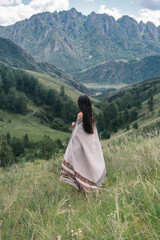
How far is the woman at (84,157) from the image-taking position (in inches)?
218

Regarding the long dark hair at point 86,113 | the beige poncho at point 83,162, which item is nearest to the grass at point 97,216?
the beige poncho at point 83,162

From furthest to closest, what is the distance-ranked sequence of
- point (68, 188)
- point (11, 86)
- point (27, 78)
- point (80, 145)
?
point (27, 78) < point (11, 86) < point (80, 145) < point (68, 188)

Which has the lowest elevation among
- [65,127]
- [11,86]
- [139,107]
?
[65,127]

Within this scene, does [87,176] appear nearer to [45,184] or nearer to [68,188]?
[68,188]

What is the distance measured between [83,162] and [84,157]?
14 cm

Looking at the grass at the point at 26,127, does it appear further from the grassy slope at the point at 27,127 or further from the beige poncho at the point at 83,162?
the beige poncho at the point at 83,162

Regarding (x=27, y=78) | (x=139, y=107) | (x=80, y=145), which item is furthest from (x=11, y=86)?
(x=80, y=145)

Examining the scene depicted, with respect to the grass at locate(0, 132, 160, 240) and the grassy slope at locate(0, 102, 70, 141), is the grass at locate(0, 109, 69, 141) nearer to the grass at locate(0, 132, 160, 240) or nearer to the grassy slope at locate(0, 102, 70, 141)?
the grassy slope at locate(0, 102, 70, 141)

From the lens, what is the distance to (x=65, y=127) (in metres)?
126

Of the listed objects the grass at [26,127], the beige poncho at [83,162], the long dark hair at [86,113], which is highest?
the long dark hair at [86,113]

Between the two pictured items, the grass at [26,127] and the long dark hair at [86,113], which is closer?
the long dark hair at [86,113]

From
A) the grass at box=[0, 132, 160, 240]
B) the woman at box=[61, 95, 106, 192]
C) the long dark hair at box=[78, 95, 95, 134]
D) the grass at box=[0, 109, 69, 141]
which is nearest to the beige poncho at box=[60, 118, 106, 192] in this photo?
the woman at box=[61, 95, 106, 192]

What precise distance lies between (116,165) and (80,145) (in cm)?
118

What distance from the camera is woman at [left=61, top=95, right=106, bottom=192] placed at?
5535 millimetres
